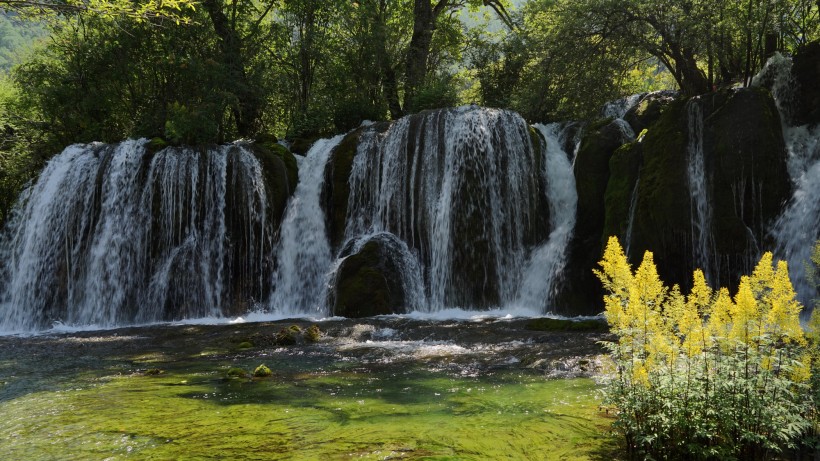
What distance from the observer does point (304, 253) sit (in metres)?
18.6

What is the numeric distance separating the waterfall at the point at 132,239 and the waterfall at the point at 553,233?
8.28m

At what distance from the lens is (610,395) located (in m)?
4.34

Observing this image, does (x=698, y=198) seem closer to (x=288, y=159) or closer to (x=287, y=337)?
(x=287, y=337)

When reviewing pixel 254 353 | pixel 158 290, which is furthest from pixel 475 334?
pixel 158 290

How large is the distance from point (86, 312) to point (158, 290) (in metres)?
2.12

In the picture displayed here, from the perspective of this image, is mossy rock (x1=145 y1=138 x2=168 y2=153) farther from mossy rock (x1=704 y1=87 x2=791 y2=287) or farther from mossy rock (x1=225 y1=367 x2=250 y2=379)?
mossy rock (x1=704 y1=87 x2=791 y2=287)

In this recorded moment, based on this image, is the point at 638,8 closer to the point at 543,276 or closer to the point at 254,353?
the point at 543,276

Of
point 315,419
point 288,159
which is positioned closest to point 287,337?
point 315,419

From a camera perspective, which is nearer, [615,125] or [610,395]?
[610,395]

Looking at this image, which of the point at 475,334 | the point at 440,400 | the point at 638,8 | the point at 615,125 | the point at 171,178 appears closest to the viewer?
the point at 440,400

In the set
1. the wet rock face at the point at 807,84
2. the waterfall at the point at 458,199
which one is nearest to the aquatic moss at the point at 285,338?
the waterfall at the point at 458,199

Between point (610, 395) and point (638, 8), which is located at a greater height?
point (638, 8)

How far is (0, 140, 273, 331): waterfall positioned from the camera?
17781 mm

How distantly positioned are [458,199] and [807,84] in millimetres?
8693
